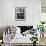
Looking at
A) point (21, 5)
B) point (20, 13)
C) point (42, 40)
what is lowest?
point (42, 40)

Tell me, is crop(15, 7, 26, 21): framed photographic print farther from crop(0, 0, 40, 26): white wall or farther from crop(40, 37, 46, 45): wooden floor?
crop(40, 37, 46, 45): wooden floor

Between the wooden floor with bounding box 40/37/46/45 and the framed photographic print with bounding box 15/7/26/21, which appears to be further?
the framed photographic print with bounding box 15/7/26/21

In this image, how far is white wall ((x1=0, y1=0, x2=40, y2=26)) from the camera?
17.5ft

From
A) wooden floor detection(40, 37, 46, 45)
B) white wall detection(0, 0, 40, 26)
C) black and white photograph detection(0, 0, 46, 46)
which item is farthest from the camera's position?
white wall detection(0, 0, 40, 26)

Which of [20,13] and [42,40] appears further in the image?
[20,13]

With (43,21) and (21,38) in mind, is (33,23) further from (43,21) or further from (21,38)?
(21,38)

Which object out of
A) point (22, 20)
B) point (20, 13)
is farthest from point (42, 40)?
point (20, 13)

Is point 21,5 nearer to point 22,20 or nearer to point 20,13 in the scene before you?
point 20,13

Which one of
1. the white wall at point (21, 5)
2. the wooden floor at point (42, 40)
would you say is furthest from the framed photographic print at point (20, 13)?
the wooden floor at point (42, 40)

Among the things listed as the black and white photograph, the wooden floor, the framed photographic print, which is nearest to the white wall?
the black and white photograph

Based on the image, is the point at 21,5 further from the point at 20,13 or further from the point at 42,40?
the point at 42,40

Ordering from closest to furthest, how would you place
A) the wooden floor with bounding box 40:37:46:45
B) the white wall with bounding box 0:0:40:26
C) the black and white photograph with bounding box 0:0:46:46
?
the wooden floor with bounding box 40:37:46:45 → the black and white photograph with bounding box 0:0:46:46 → the white wall with bounding box 0:0:40:26

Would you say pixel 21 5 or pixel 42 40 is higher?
pixel 21 5

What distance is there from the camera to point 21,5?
17.7 ft
